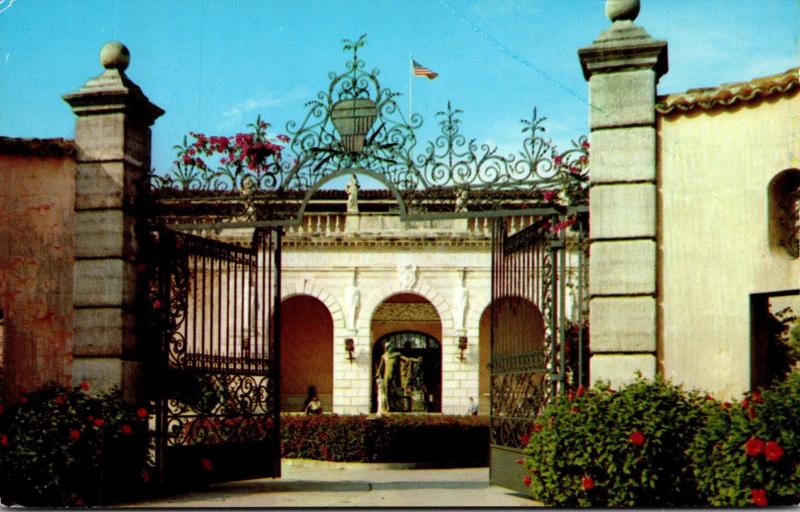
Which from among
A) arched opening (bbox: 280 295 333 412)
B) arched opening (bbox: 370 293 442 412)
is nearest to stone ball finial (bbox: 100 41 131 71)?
arched opening (bbox: 370 293 442 412)

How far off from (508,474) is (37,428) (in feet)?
14.5

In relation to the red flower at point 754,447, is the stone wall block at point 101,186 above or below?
above

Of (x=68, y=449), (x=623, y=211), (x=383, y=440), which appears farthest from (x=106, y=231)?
(x=383, y=440)

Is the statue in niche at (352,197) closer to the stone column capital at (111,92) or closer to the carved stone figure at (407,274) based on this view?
the carved stone figure at (407,274)

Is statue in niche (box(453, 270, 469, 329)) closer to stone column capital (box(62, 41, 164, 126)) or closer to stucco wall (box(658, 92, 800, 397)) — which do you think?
stone column capital (box(62, 41, 164, 126))

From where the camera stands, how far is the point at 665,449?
8266mm

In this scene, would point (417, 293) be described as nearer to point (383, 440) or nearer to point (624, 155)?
point (383, 440)

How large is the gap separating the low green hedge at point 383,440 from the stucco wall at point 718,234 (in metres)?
10.8

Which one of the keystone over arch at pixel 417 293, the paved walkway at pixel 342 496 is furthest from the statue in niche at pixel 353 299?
the paved walkway at pixel 342 496

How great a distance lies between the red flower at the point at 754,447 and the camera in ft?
24.4

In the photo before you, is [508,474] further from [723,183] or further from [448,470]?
[448,470]

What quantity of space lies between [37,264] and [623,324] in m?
5.54

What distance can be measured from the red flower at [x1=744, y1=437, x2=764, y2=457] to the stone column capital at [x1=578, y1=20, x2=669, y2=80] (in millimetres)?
3394

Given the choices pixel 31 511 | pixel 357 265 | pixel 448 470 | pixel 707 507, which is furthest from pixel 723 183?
pixel 357 265
